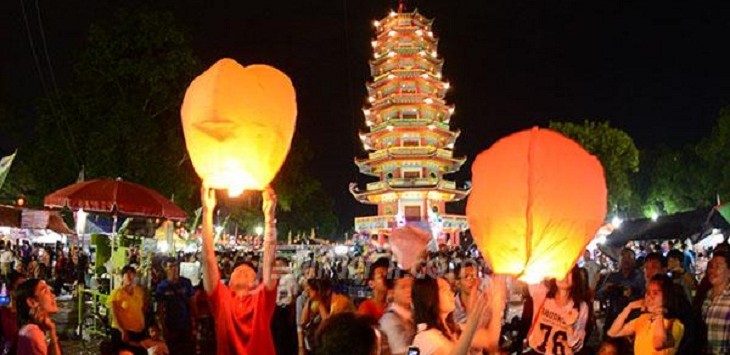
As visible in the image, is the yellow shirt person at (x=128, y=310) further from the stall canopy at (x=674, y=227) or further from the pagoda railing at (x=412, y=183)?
the pagoda railing at (x=412, y=183)

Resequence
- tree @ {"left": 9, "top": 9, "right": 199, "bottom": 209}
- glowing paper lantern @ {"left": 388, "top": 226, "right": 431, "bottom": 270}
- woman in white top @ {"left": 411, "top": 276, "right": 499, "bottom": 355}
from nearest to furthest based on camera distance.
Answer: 1. woman in white top @ {"left": 411, "top": 276, "right": 499, "bottom": 355}
2. glowing paper lantern @ {"left": 388, "top": 226, "right": 431, "bottom": 270}
3. tree @ {"left": 9, "top": 9, "right": 199, "bottom": 209}

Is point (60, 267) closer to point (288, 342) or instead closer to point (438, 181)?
point (288, 342)

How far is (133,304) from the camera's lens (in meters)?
8.32

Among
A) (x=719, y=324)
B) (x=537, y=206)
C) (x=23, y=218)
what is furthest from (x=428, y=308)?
(x=23, y=218)

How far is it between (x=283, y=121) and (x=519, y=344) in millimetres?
3211

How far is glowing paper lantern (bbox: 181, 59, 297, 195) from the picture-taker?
4.27 metres

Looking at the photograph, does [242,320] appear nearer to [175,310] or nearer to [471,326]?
[471,326]

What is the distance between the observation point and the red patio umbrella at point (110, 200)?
10641 millimetres

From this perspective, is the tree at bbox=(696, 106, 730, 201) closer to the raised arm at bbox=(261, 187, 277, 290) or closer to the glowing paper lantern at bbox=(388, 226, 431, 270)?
the glowing paper lantern at bbox=(388, 226, 431, 270)

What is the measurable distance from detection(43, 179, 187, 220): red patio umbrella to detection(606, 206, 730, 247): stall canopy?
11966mm

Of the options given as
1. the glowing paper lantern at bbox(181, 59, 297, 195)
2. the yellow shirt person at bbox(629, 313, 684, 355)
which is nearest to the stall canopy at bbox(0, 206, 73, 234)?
the glowing paper lantern at bbox(181, 59, 297, 195)

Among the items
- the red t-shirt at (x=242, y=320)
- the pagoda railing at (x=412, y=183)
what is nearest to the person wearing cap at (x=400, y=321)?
the red t-shirt at (x=242, y=320)

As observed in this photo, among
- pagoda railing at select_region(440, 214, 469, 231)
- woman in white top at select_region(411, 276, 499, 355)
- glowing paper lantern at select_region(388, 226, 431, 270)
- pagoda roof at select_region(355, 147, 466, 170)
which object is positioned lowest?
woman in white top at select_region(411, 276, 499, 355)

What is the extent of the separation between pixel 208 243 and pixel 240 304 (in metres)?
0.50
